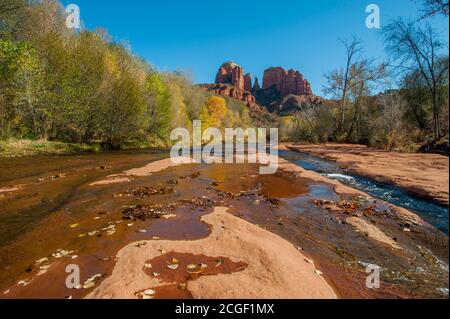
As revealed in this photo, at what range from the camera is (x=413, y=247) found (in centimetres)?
473

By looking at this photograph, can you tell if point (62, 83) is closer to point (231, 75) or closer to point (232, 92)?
point (232, 92)

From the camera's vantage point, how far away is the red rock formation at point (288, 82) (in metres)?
176

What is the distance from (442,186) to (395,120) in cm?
1841

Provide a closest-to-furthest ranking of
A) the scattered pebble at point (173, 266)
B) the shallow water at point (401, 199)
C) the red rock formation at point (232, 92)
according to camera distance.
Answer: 1. the scattered pebble at point (173, 266)
2. the shallow water at point (401, 199)
3. the red rock formation at point (232, 92)

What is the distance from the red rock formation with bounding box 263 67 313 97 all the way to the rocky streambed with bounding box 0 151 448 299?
178135mm

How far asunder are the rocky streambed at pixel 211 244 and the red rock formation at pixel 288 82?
178135 millimetres

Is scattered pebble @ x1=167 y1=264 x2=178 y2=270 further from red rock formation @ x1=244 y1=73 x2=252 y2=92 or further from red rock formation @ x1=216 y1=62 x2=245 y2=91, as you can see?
red rock formation @ x1=244 y1=73 x2=252 y2=92

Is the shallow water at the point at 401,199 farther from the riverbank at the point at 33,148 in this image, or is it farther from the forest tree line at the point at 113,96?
the riverbank at the point at 33,148

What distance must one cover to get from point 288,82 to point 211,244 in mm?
187297

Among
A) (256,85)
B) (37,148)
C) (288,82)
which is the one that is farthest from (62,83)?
(256,85)

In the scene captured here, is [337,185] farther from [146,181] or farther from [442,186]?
[146,181]

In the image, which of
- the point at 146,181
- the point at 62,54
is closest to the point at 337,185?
the point at 146,181

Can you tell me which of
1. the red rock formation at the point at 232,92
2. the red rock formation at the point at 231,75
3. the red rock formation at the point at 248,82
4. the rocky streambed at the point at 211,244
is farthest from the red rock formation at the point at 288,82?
the rocky streambed at the point at 211,244

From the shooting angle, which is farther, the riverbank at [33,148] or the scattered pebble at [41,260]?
the riverbank at [33,148]
